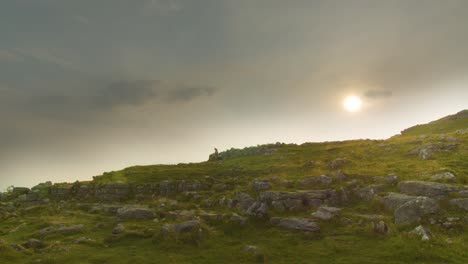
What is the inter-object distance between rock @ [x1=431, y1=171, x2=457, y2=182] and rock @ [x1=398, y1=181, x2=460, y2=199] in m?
2.51

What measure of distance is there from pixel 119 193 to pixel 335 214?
1529 inches

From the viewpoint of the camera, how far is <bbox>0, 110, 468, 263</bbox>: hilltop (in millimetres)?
34781

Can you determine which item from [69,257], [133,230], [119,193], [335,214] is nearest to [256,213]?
[335,214]

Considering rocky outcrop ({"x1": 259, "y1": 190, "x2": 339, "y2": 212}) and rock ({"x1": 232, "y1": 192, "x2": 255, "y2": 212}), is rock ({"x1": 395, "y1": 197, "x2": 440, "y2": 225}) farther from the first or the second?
rock ({"x1": 232, "y1": 192, "x2": 255, "y2": 212})

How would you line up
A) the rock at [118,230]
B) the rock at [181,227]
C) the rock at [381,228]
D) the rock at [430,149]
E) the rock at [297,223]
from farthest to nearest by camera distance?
the rock at [430,149]
the rock at [118,230]
the rock at [181,227]
the rock at [297,223]
the rock at [381,228]

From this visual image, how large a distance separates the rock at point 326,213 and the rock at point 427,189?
8416mm

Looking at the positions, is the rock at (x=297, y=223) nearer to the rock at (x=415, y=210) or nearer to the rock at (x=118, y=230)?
the rock at (x=415, y=210)

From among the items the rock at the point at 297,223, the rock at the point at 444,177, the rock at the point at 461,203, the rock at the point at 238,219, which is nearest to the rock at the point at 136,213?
the rock at the point at 238,219

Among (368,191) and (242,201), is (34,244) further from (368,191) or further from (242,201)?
(368,191)

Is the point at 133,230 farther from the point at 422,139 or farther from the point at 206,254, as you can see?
the point at 422,139

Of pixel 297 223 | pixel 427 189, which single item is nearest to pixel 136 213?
pixel 297 223

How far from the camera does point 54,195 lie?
245ft

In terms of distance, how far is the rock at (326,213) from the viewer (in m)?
41.6

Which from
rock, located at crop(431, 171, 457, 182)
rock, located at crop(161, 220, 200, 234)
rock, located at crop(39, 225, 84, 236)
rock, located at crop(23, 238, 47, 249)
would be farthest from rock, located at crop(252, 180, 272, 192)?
rock, located at crop(23, 238, 47, 249)
